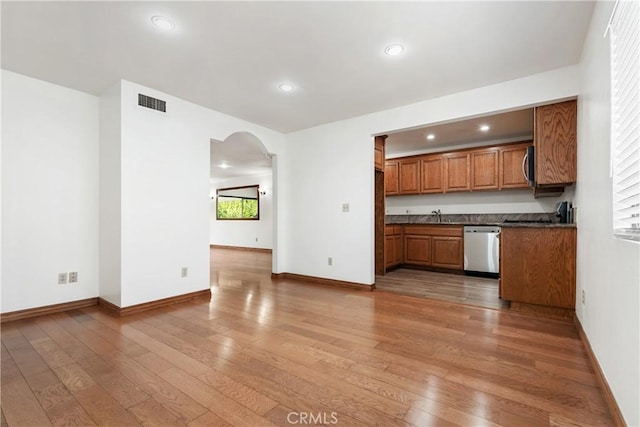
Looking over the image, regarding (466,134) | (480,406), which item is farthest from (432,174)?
(480,406)

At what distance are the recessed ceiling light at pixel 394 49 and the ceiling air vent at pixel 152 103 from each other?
253 centimetres

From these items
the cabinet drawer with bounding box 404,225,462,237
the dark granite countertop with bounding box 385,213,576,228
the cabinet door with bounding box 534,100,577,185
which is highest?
the cabinet door with bounding box 534,100,577,185

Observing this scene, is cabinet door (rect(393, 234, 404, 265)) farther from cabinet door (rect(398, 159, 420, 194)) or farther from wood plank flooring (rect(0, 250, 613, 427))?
wood plank flooring (rect(0, 250, 613, 427))

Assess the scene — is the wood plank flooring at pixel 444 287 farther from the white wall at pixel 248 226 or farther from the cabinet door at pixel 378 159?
the white wall at pixel 248 226

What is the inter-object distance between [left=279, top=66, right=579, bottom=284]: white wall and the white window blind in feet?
5.40

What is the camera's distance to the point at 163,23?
7.13 feet

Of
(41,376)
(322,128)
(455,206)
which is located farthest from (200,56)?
(455,206)

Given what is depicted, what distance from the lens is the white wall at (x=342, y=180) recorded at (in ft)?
11.2

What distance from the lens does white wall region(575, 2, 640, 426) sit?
1.28 m

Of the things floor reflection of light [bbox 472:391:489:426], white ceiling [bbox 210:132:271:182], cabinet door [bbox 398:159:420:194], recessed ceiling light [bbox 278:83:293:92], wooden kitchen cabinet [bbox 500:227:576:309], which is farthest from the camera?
cabinet door [bbox 398:159:420:194]

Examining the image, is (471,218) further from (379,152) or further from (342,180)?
(342,180)

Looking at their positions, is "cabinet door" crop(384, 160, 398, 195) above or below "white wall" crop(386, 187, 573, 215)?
above

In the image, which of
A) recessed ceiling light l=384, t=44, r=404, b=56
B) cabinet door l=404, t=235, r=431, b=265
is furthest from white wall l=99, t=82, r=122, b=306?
cabinet door l=404, t=235, r=431, b=265

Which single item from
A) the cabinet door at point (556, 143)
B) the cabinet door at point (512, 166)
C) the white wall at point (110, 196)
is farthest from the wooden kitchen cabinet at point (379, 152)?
the white wall at point (110, 196)
